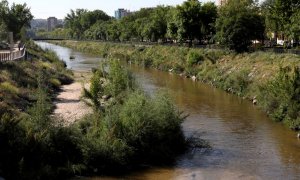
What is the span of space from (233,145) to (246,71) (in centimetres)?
2124

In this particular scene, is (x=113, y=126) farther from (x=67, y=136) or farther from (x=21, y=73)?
(x=21, y=73)

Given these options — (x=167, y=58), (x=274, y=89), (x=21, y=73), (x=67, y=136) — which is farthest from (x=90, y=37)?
(x=67, y=136)

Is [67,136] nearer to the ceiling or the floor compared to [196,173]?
nearer to the ceiling

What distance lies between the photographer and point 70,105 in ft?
118

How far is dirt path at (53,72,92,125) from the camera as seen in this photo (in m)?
30.3

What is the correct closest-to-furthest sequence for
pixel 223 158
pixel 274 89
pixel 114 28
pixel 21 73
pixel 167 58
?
pixel 223 158
pixel 274 89
pixel 21 73
pixel 167 58
pixel 114 28

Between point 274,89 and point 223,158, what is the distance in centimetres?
1155

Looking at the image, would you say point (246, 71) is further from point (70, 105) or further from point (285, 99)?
point (70, 105)

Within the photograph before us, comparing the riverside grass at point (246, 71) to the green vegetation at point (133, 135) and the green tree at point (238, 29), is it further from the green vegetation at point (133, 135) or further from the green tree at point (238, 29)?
the green vegetation at point (133, 135)

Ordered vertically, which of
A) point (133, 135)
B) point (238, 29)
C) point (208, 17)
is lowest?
point (133, 135)

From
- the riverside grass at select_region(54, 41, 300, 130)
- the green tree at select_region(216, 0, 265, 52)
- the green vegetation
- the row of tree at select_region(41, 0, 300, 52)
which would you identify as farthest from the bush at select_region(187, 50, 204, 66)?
the green vegetation

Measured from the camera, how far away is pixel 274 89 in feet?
115

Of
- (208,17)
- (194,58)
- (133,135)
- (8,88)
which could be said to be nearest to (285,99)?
(133,135)

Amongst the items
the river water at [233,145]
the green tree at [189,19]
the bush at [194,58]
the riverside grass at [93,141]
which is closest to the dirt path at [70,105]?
the riverside grass at [93,141]
